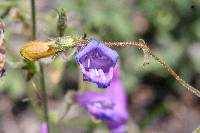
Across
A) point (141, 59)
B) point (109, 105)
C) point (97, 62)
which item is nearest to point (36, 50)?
point (97, 62)

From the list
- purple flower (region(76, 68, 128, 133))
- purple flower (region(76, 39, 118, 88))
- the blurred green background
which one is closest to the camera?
purple flower (region(76, 39, 118, 88))

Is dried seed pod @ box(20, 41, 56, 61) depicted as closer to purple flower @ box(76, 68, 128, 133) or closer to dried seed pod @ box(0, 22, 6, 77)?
dried seed pod @ box(0, 22, 6, 77)

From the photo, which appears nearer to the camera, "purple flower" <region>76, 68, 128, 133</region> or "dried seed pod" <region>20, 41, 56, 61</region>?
"dried seed pod" <region>20, 41, 56, 61</region>

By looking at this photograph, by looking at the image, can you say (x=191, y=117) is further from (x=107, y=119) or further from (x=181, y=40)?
Answer: (x=107, y=119)

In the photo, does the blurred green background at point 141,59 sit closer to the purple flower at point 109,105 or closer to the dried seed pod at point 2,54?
the purple flower at point 109,105

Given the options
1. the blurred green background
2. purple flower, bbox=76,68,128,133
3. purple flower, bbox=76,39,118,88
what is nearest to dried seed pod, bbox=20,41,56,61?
purple flower, bbox=76,39,118,88

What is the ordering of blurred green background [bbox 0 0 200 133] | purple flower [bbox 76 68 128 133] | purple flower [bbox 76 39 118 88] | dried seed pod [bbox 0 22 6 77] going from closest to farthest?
purple flower [bbox 76 39 118 88] → dried seed pod [bbox 0 22 6 77] → purple flower [bbox 76 68 128 133] → blurred green background [bbox 0 0 200 133]

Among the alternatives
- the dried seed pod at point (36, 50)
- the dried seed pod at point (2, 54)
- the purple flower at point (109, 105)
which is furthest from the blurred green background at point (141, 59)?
the dried seed pod at point (36, 50)
